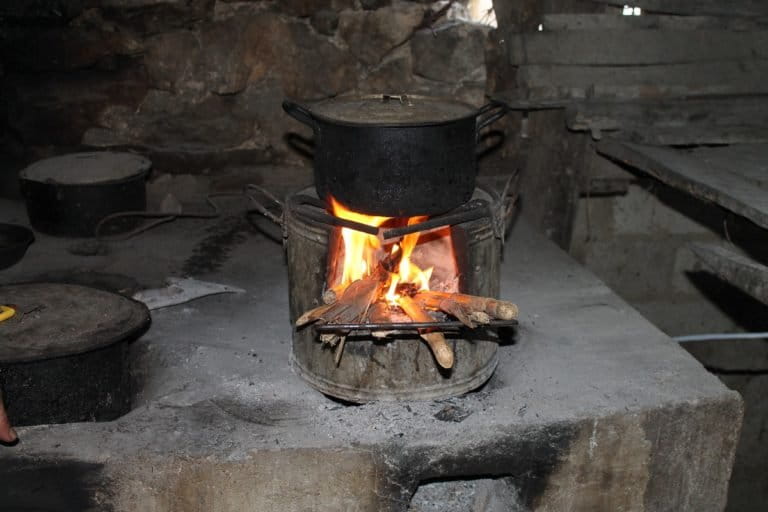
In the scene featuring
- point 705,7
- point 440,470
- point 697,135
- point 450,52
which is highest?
point 705,7

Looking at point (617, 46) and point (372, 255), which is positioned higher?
point (617, 46)

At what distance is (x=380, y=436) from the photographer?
7.86 feet

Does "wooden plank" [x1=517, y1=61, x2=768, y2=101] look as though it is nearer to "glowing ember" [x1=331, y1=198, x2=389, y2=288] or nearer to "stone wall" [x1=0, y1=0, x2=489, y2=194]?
"stone wall" [x1=0, y1=0, x2=489, y2=194]

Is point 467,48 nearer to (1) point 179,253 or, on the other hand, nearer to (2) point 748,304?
(1) point 179,253

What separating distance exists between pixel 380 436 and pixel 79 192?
2.06 m

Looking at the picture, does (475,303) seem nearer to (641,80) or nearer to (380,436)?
(380,436)

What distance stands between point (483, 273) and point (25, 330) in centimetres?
143

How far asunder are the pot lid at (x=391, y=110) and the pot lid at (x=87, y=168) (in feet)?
5.04

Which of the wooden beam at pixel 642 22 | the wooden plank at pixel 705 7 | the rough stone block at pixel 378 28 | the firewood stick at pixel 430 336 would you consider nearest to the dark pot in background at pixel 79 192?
the rough stone block at pixel 378 28

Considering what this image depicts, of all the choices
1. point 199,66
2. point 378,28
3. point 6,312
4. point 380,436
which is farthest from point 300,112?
point 199,66

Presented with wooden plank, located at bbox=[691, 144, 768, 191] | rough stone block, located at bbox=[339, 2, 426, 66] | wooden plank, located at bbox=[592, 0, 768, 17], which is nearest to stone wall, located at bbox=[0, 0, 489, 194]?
rough stone block, located at bbox=[339, 2, 426, 66]

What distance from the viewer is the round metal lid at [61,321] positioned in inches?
99.3

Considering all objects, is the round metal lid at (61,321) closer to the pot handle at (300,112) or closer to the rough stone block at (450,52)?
the pot handle at (300,112)

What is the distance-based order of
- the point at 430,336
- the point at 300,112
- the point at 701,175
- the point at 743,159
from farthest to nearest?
the point at 743,159 → the point at 701,175 → the point at 300,112 → the point at 430,336
